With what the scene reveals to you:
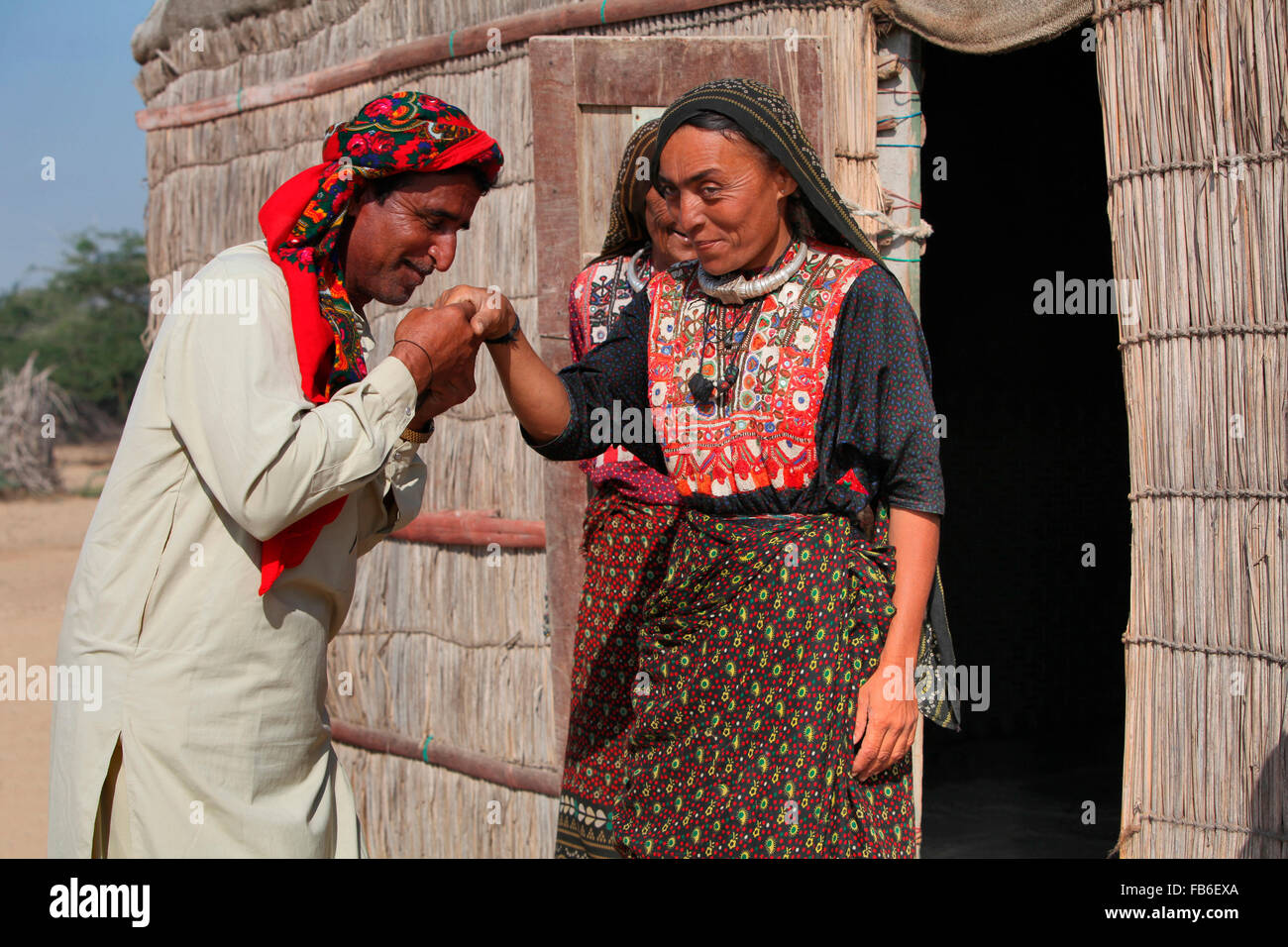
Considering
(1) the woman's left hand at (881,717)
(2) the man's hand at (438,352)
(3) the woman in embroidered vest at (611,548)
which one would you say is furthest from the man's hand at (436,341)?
(3) the woman in embroidered vest at (611,548)

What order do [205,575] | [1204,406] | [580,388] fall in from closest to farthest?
1. [205,575]
2. [580,388]
3. [1204,406]

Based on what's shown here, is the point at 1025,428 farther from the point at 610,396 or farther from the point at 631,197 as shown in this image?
the point at 610,396

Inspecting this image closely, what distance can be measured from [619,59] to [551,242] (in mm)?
623

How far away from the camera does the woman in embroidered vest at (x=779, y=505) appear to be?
248cm

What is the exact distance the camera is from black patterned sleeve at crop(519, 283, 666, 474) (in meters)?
2.71

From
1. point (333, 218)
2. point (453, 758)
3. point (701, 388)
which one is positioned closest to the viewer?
point (333, 218)

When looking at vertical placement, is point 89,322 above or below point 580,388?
above

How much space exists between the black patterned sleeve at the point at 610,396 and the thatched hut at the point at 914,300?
55.9 inches

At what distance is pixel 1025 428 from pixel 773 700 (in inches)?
202

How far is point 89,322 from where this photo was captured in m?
27.5

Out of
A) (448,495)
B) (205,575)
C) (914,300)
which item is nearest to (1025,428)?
(914,300)

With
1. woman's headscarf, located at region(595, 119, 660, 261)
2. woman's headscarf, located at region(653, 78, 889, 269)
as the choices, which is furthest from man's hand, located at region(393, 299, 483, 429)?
woman's headscarf, located at region(595, 119, 660, 261)

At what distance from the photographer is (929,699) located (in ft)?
8.56
